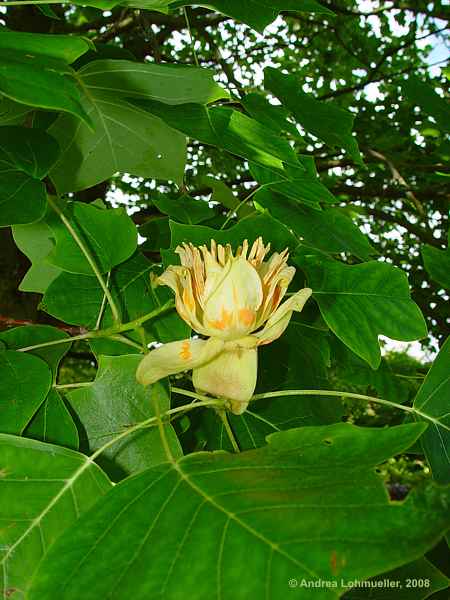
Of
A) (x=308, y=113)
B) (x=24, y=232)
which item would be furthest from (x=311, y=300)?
(x=24, y=232)

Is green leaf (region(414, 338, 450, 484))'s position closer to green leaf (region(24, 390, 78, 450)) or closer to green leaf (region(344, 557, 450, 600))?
green leaf (region(344, 557, 450, 600))

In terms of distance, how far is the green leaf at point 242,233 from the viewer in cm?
81

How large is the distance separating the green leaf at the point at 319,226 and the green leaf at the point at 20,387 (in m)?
0.38

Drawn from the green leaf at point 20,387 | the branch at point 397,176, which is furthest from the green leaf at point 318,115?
the branch at point 397,176

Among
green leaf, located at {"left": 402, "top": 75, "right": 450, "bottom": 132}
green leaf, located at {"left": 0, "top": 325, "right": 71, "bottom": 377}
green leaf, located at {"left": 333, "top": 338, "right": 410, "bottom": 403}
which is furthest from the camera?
green leaf, located at {"left": 333, "top": 338, "right": 410, "bottom": 403}

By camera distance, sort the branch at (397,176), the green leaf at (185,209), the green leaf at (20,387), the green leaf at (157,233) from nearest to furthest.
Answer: the green leaf at (20,387)
the green leaf at (185,209)
the green leaf at (157,233)
the branch at (397,176)

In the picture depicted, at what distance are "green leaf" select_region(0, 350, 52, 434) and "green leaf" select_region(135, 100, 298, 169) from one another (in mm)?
307

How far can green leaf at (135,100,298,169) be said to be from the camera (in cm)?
75

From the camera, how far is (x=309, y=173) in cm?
90

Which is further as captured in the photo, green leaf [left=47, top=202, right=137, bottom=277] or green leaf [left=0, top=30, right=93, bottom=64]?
green leaf [left=47, top=202, right=137, bottom=277]

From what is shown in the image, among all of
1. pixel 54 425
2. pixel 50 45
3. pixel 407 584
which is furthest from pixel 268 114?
pixel 407 584

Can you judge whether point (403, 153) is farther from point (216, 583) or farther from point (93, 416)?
point (216, 583)

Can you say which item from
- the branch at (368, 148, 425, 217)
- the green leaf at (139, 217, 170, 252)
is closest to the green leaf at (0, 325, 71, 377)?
the green leaf at (139, 217, 170, 252)

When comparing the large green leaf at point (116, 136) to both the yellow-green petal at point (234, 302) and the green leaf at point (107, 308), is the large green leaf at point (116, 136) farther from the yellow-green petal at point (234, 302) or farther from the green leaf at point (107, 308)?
the yellow-green petal at point (234, 302)
